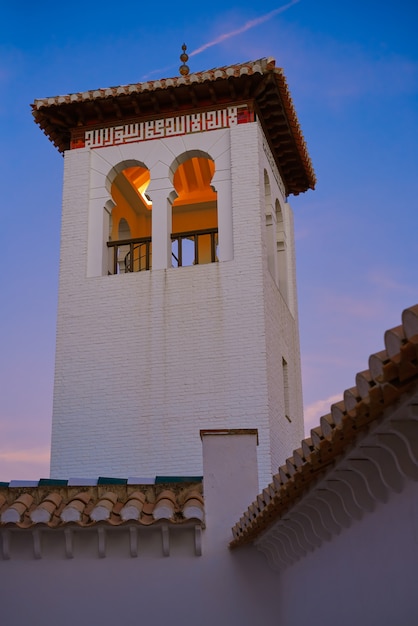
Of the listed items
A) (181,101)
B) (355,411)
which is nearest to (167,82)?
(181,101)

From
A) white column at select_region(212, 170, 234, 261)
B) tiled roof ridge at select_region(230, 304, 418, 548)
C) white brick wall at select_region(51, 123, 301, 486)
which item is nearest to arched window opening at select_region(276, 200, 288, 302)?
white brick wall at select_region(51, 123, 301, 486)

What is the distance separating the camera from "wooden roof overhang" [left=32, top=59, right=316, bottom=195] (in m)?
14.2

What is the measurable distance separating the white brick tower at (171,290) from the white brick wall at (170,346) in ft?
0.06

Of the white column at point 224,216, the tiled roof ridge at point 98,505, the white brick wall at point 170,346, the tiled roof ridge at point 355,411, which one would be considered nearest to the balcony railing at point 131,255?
the white brick wall at point 170,346

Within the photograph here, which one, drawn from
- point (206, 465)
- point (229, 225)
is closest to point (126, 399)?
point (229, 225)

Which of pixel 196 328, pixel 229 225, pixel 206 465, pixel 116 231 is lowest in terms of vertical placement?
pixel 206 465

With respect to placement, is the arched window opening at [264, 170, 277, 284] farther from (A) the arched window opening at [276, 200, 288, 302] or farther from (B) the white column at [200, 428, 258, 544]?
(B) the white column at [200, 428, 258, 544]

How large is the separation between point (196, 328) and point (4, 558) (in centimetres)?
581

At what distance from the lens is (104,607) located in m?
8.21

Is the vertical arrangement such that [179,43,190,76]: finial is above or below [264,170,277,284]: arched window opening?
above

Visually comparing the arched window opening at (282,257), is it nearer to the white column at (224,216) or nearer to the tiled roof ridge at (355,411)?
the white column at (224,216)

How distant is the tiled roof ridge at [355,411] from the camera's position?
3365mm

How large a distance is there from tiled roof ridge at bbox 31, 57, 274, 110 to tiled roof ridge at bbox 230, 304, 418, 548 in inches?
354

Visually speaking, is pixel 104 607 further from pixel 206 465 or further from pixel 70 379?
pixel 70 379
